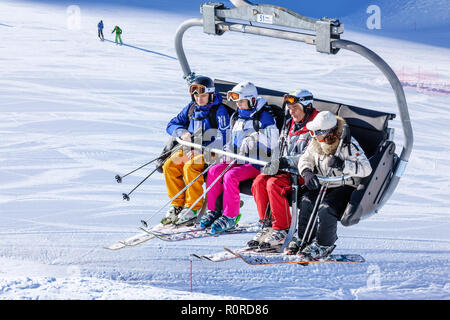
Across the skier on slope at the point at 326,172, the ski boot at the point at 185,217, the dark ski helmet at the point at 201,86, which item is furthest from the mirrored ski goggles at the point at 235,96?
the ski boot at the point at 185,217

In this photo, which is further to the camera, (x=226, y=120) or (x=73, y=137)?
(x=73, y=137)

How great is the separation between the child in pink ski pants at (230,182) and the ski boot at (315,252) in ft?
2.64

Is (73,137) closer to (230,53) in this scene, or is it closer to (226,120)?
(226,120)

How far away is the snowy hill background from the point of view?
19.4 feet

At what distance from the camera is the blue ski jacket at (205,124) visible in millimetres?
6082

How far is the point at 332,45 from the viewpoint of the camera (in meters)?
4.86

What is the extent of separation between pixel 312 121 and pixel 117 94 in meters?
9.55

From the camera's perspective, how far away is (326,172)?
5316 mm

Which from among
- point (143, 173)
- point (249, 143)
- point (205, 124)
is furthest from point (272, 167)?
point (143, 173)

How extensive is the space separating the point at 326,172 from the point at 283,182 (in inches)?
15.3

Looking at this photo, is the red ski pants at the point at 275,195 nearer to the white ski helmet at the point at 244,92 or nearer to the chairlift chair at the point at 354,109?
the chairlift chair at the point at 354,109

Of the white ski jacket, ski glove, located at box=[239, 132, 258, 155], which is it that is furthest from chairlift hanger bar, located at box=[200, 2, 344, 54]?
ski glove, located at box=[239, 132, 258, 155]

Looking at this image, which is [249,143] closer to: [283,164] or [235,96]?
[235,96]

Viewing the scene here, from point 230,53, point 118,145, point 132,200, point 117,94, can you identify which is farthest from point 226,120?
point 230,53
